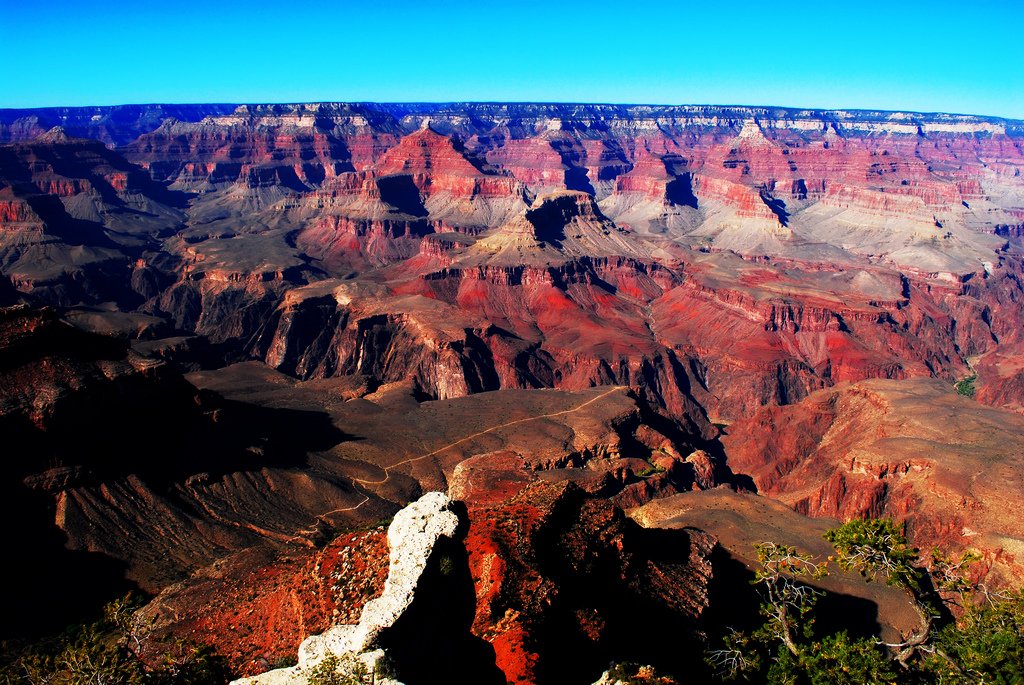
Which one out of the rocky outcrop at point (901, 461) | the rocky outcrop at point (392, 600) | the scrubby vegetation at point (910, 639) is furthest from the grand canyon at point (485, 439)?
the scrubby vegetation at point (910, 639)

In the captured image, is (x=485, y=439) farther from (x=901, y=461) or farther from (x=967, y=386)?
(x=967, y=386)

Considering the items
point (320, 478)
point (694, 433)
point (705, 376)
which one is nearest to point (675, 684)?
point (320, 478)

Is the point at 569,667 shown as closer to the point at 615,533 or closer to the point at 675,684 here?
the point at 675,684

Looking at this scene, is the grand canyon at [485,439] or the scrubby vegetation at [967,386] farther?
the scrubby vegetation at [967,386]

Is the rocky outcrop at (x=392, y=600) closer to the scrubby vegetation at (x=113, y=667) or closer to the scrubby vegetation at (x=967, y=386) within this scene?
the scrubby vegetation at (x=113, y=667)

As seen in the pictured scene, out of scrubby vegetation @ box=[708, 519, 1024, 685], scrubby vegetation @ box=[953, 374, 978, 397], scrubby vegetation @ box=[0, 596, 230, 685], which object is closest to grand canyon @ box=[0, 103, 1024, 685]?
scrubby vegetation @ box=[0, 596, 230, 685]

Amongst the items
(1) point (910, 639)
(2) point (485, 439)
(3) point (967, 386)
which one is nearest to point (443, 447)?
(2) point (485, 439)

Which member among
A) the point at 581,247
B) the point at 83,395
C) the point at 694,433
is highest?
the point at 581,247

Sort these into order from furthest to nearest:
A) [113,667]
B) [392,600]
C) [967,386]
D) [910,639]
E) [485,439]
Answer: [967,386] < [485,439] < [910,639] < [392,600] < [113,667]
